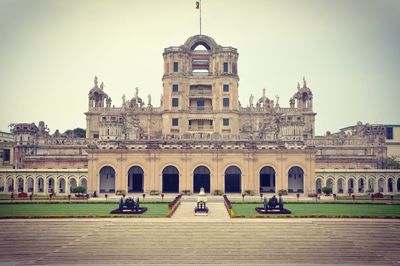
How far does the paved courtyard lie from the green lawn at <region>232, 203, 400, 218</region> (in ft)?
10.4

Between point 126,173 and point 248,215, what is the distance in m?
28.8

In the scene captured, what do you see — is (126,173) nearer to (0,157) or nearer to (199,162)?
(199,162)

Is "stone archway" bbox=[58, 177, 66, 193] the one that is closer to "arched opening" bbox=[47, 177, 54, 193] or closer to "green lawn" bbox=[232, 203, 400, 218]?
"arched opening" bbox=[47, 177, 54, 193]

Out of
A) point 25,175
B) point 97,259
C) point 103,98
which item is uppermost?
point 103,98

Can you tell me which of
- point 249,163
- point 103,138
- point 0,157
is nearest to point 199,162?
point 249,163

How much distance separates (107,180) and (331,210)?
35.3 meters

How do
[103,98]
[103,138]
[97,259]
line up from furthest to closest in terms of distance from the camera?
1. [103,98]
2. [103,138]
3. [97,259]

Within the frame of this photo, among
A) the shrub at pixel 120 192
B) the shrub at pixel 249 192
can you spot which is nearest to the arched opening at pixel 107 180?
the shrub at pixel 120 192

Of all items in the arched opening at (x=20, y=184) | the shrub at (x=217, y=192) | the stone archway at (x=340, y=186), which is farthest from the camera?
the stone archway at (x=340, y=186)

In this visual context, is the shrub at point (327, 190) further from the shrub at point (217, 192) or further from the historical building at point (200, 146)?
the shrub at point (217, 192)

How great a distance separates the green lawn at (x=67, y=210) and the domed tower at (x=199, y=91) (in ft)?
86.4

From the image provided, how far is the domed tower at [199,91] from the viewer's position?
7469cm

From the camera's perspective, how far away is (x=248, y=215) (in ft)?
132

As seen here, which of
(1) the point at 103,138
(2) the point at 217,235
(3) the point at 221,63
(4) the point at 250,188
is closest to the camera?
(2) the point at 217,235
